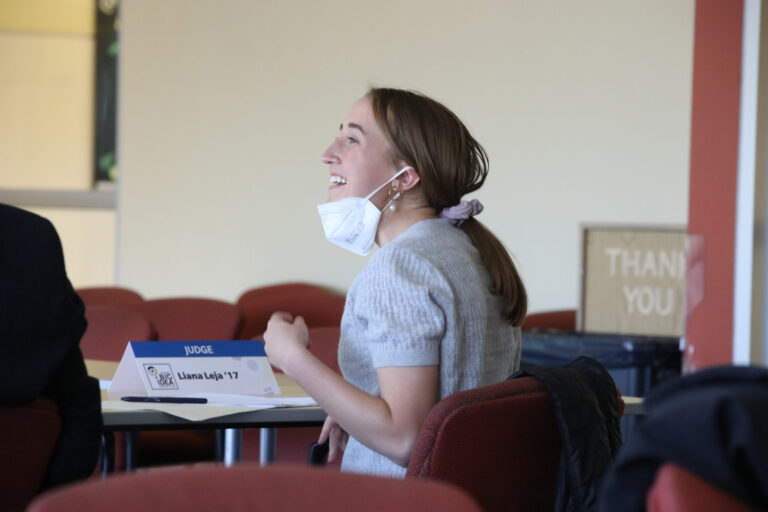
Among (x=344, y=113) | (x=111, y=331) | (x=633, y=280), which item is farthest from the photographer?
(x=344, y=113)

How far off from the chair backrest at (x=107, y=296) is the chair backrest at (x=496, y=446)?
3244 mm

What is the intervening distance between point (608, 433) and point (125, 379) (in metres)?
0.98

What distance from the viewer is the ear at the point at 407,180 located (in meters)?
2.01

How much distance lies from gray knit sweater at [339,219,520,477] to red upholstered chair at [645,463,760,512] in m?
0.85

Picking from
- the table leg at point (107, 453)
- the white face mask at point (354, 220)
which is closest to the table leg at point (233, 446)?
the table leg at point (107, 453)

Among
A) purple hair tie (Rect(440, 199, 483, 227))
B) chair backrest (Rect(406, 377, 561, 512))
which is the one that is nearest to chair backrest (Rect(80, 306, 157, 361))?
purple hair tie (Rect(440, 199, 483, 227))

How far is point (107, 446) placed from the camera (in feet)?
8.04

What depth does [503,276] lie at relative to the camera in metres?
1.88

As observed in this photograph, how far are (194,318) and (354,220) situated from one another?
209 cm

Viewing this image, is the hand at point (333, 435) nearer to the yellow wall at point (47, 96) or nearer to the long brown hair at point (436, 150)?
the long brown hair at point (436, 150)

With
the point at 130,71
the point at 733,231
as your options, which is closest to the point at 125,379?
the point at 733,231

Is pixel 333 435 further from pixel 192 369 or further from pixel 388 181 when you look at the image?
pixel 388 181

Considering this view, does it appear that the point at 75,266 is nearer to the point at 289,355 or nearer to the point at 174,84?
the point at 174,84

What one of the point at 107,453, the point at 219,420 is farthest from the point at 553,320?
the point at 219,420
